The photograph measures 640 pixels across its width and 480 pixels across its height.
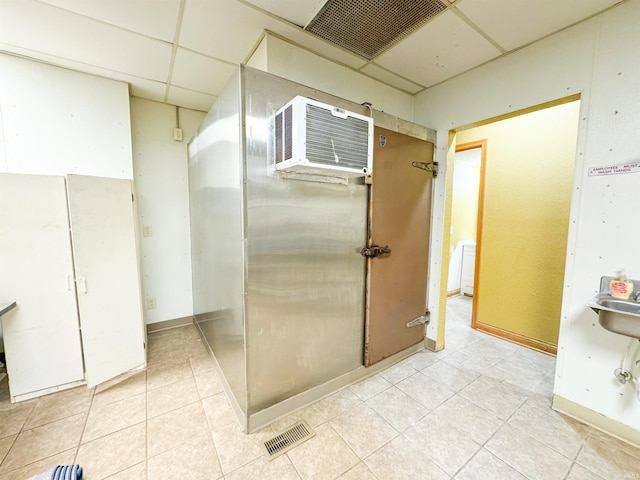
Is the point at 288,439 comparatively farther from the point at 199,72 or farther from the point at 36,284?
the point at 199,72

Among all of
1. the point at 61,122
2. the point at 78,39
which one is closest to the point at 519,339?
the point at 78,39

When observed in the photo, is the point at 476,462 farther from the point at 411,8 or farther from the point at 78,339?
the point at 78,339

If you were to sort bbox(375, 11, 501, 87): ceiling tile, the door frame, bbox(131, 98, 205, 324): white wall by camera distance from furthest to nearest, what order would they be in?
the door frame < bbox(131, 98, 205, 324): white wall < bbox(375, 11, 501, 87): ceiling tile

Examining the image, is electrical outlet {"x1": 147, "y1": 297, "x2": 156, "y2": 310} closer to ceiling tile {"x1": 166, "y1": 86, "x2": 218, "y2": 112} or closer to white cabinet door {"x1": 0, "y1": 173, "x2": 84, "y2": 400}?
white cabinet door {"x1": 0, "y1": 173, "x2": 84, "y2": 400}

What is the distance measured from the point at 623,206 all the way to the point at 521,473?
66.0 inches

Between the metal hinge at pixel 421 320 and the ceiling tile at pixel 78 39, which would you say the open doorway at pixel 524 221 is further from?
the ceiling tile at pixel 78 39

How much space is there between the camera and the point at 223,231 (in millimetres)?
1891

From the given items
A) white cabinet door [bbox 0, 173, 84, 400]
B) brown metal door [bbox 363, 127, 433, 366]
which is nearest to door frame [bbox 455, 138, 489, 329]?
brown metal door [bbox 363, 127, 433, 366]

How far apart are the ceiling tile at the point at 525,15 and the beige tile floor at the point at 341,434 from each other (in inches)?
105

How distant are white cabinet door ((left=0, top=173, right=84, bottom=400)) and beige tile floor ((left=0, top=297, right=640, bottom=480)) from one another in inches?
9.8

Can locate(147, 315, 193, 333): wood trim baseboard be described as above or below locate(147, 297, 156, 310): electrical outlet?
below

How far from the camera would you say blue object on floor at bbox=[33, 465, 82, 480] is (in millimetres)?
1307

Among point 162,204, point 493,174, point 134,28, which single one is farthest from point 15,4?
point 493,174

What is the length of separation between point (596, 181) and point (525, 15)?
1.15 m
